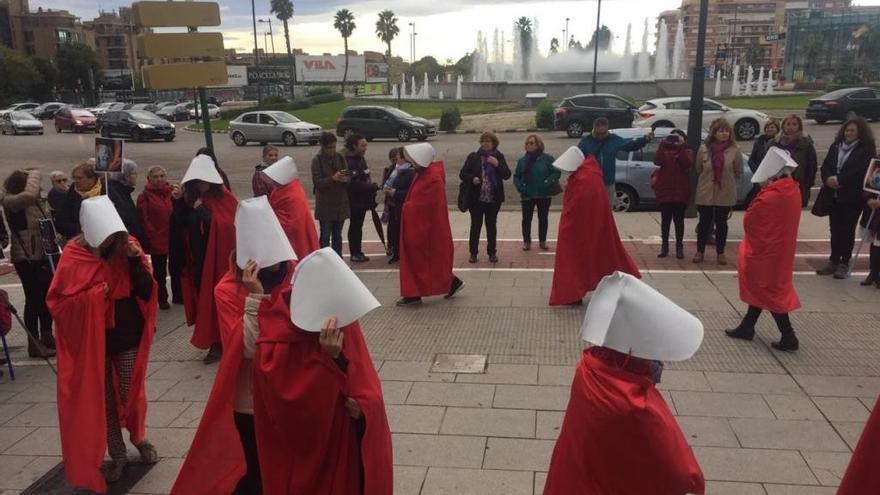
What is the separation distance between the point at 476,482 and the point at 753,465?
1.69 meters

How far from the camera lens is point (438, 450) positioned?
4480mm

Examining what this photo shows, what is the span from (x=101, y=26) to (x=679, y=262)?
140055 mm

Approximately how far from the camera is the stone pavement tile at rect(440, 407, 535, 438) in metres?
4.70

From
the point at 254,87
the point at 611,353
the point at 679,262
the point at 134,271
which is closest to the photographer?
the point at 611,353

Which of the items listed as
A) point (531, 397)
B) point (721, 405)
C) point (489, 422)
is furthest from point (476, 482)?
point (721, 405)

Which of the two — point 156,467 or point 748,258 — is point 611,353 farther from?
point 748,258

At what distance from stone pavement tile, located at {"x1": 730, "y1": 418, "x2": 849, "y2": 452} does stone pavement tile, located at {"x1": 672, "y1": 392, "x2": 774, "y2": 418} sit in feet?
0.34

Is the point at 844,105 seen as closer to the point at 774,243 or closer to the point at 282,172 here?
the point at 774,243

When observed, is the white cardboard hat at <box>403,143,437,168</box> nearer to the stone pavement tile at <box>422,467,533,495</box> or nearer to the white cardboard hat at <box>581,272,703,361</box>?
the stone pavement tile at <box>422,467,533,495</box>

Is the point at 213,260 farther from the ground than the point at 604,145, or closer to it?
closer to it

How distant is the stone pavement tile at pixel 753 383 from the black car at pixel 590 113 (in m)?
20.9

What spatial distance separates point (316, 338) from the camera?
9.05ft

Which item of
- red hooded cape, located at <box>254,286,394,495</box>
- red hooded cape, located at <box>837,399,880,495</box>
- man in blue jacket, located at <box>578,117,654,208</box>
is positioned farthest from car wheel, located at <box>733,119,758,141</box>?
red hooded cape, located at <box>254,286,394,495</box>

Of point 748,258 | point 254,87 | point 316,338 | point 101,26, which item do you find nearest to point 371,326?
point 748,258
